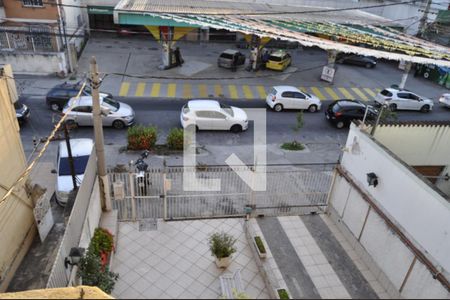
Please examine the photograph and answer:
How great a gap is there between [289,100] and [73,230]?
15.2 metres

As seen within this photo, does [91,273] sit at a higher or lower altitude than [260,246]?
higher

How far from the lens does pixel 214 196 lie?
41.1 feet

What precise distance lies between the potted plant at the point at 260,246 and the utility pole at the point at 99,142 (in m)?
4.54

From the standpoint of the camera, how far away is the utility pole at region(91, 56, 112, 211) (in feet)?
28.8

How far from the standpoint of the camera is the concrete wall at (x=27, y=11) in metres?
21.9

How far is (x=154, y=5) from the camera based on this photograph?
929 inches

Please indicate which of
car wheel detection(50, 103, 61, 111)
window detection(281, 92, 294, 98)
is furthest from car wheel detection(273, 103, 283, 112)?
car wheel detection(50, 103, 61, 111)

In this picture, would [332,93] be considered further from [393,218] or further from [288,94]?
[393,218]

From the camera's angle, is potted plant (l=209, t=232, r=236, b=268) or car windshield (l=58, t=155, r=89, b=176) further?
car windshield (l=58, t=155, r=89, b=176)

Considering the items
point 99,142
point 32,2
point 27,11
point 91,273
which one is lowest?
point 91,273

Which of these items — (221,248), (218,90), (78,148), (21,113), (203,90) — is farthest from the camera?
(218,90)

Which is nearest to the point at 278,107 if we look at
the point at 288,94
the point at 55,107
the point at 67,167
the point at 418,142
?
the point at 288,94

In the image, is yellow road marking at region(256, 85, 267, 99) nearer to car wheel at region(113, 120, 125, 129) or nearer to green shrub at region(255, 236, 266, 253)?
car wheel at region(113, 120, 125, 129)

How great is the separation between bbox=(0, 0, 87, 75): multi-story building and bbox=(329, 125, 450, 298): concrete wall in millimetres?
18853
